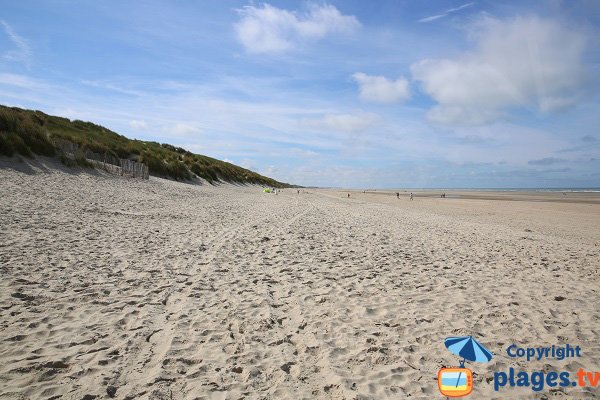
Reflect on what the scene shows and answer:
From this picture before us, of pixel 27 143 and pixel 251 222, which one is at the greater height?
pixel 27 143

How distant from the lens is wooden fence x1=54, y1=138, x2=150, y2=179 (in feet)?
73.0

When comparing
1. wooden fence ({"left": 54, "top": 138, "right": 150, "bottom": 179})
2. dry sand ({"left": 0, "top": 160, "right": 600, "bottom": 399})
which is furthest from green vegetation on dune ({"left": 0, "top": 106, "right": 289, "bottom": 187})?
dry sand ({"left": 0, "top": 160, "right": 600, "bottom": 399})

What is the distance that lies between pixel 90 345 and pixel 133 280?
7.97 feet

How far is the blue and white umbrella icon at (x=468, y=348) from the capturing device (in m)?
4.48

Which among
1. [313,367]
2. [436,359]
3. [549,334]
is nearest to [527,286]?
[549,334]

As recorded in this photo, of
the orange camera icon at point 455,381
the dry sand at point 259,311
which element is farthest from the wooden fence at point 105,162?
the orange camera icon at point 455,381

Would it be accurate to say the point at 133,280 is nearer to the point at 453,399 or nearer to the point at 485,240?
the point at 453,399

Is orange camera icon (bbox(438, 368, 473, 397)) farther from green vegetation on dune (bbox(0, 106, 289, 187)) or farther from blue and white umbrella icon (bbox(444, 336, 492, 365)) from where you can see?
green vegetation on dune (bbox(0, 106, 289, 187))

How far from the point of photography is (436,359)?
4.38 metres

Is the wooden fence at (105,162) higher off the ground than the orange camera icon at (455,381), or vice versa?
the wooden fence at (105,162)

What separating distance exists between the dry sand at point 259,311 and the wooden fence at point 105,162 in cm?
1394

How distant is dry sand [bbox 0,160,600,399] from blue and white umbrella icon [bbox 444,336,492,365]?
0.42 feet

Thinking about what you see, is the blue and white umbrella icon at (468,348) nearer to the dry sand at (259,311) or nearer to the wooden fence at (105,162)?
the dry sand at (259,311)

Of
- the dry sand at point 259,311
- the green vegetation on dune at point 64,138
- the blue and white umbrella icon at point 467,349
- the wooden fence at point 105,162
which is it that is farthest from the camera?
the wooden fence at point 105,162
